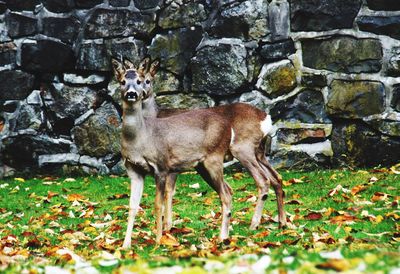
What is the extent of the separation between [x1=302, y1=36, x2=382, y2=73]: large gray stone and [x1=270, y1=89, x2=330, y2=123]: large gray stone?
0.44 metres

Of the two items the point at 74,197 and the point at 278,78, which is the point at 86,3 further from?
the point at 74,197

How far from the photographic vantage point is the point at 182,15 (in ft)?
36.4

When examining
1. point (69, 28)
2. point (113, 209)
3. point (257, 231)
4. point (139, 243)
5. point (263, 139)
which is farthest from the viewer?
point (69, 28)

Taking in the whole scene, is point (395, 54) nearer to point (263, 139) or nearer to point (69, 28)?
point (263, 139)

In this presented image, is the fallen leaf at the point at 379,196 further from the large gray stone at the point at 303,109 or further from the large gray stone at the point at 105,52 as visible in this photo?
the large gray stone at the point at 105,52

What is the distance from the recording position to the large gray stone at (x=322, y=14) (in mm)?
10602

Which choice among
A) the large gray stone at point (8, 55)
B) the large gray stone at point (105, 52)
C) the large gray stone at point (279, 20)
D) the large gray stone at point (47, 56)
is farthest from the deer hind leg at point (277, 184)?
the large gray stone at point (8, 55)

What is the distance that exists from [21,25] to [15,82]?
0.90m

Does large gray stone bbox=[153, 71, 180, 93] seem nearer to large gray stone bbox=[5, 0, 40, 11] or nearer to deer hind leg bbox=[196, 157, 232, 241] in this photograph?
large gray stone bbox=[5, 0, 40, 11]

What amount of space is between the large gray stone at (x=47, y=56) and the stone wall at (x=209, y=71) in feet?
0.05

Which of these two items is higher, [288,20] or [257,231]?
[288,20]

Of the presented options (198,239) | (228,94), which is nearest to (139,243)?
(198,239)

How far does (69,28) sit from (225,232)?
20.0 feet

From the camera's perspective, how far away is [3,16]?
11.7m
